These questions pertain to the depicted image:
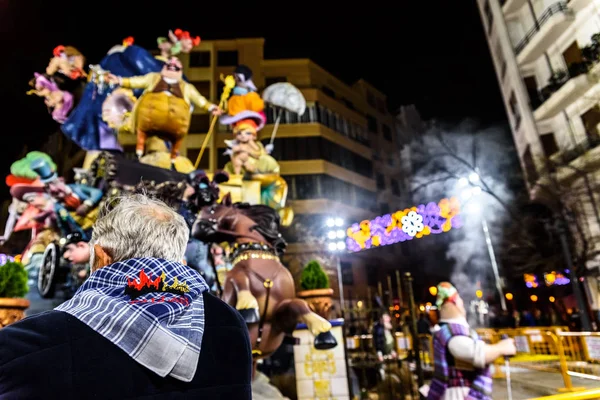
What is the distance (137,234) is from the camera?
133 centimetres

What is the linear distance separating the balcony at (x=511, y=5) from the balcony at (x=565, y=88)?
285 centimetres

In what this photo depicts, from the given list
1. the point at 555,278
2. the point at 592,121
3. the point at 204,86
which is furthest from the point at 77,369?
the point at 204,86

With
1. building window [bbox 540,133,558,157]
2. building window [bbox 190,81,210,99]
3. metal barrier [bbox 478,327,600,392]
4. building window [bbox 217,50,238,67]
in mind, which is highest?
building window [bbox 217,50,238,67]

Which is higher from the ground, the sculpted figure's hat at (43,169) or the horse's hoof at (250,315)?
the sculpted figure's hat at (43,169)

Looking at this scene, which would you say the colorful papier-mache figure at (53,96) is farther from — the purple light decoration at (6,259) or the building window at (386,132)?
the building window at (386,132)

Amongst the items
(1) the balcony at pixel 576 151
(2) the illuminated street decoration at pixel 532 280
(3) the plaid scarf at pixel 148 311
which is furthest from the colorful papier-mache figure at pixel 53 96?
(2) the illuminated street decoration at pixel 532 280

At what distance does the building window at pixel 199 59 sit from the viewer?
26.0 metres

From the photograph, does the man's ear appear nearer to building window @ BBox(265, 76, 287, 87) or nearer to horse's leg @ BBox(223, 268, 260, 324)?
horse's leg @ BBox(223, 268, 260, 324)

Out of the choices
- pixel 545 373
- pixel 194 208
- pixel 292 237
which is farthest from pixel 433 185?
pixel 194 208

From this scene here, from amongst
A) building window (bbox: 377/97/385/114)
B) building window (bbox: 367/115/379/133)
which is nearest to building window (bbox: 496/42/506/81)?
building window (bbox: 367/115/379/133)

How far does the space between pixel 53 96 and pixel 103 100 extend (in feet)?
3.60

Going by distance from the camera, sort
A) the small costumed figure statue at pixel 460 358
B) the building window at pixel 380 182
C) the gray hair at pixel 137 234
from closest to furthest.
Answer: the gray hair at pixel 137 234 → the small costumed figure statue at pixel 460 358 → the building window at pixel 380 182

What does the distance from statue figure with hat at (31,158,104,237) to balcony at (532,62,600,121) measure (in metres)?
8.55

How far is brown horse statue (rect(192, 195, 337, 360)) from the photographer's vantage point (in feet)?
13.0
